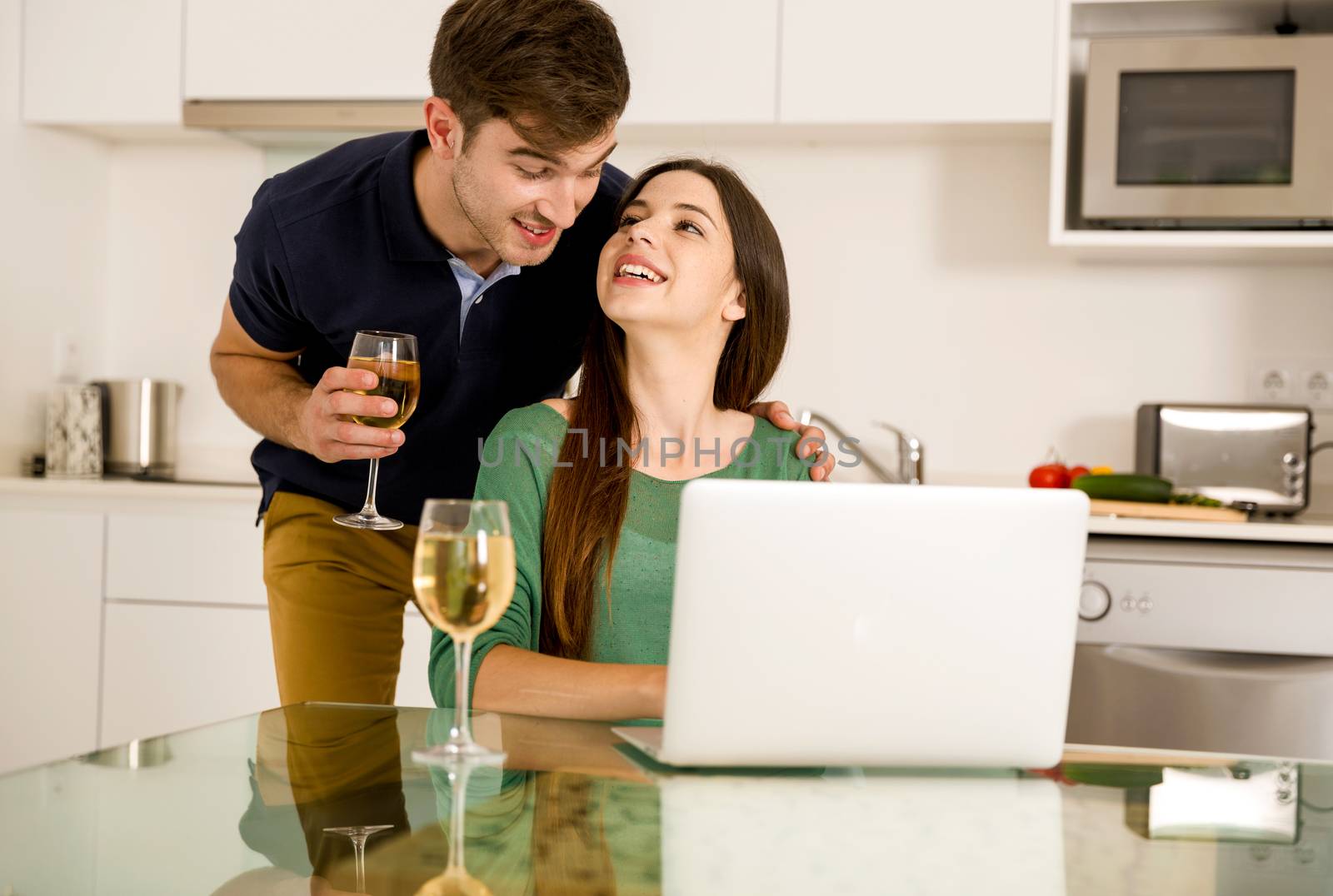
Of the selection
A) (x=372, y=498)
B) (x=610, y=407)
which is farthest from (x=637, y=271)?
(x=372, y=498)

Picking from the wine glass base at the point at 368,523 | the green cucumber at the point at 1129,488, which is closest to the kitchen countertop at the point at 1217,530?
the green cucumber at the point at 1129,488

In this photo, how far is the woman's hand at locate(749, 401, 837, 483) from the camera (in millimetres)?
1638

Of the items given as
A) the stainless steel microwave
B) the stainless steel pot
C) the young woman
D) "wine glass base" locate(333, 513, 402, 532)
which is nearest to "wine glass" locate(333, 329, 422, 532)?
"wine glass base" locate(333, 513, 402, 532)

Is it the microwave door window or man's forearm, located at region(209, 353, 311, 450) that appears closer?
man's forearm, located at region(209, 353, 311, 450)

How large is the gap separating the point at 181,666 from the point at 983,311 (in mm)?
1989

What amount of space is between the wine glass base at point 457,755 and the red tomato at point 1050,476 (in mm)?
1992

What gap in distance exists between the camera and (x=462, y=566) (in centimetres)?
83

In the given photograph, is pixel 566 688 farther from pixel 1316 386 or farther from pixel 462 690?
pixel 1316 386

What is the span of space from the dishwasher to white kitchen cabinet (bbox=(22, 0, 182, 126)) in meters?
2.30

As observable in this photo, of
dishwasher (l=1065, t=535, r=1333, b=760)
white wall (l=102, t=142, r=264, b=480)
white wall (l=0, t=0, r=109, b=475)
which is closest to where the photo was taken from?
dishwasher (l=1065, t=535, r=1333, b=760)

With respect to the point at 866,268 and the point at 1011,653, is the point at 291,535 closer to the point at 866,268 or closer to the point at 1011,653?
the point at 1011,653

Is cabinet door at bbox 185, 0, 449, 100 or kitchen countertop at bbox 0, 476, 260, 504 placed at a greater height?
cabinet door at bbox 185, 0, 449, 100

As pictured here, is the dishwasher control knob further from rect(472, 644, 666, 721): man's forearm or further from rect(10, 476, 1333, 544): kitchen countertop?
rect(472, 644, 666, 721): man's forearm

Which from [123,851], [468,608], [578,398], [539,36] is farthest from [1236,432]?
[123,851]
